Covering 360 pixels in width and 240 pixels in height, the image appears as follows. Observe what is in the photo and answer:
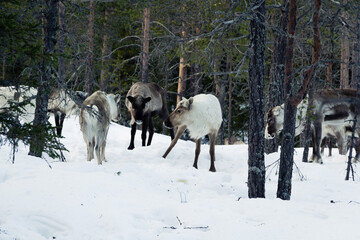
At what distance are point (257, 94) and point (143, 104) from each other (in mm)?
6379

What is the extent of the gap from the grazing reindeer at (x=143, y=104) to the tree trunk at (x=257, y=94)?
243 inches

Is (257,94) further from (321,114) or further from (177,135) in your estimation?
(321,114)

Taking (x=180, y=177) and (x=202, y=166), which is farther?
(x=202, y=166)

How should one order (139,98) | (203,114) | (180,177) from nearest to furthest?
(180,177)
(203,114)
(139,98)

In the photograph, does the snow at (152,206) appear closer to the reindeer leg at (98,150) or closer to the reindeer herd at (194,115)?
the reindeer leg at (98,150)

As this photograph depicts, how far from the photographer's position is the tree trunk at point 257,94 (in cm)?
760

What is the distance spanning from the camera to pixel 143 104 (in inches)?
534

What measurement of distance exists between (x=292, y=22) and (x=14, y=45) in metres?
4.73

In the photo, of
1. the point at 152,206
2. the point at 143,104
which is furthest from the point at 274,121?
the point at 152,206

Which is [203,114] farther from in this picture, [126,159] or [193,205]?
[193,205]

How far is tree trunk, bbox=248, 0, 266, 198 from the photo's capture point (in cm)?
760

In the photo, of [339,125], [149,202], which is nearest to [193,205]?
[149,202]

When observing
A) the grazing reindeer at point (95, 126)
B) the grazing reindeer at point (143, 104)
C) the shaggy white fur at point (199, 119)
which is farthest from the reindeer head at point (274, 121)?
the grazing reindeer at point (95, 126)

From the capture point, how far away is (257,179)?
7891mm
